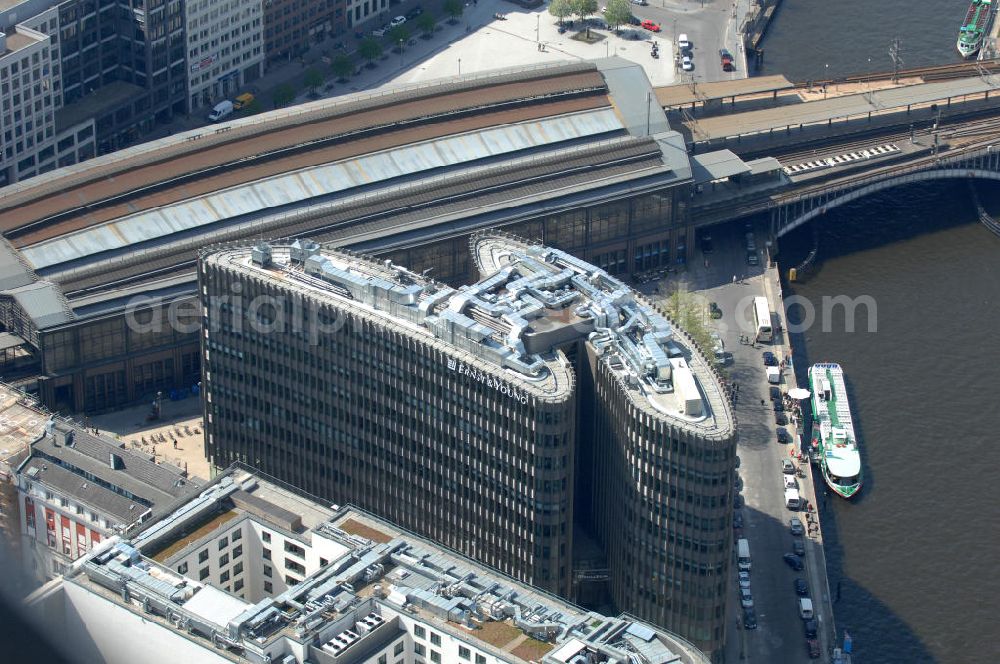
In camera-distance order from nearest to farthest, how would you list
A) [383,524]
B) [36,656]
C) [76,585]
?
[36,656]
[76,585]
[383,524]

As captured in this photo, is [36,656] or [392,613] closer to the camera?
[36,656]

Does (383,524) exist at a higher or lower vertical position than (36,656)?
lower

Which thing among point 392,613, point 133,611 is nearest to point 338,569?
point 392,613

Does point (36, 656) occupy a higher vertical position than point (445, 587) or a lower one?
higher

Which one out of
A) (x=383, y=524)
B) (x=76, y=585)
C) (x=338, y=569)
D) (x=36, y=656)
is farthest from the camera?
(x=383, y=524)

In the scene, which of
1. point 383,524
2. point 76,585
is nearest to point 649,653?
point 383,524

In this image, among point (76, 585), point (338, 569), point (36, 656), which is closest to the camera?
point (36, 656)

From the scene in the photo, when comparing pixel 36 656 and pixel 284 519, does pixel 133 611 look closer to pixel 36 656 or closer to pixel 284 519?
pixel 284 519

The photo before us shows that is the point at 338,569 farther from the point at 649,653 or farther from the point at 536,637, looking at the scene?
the point at 649,653

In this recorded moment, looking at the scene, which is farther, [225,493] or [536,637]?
[225,493]
